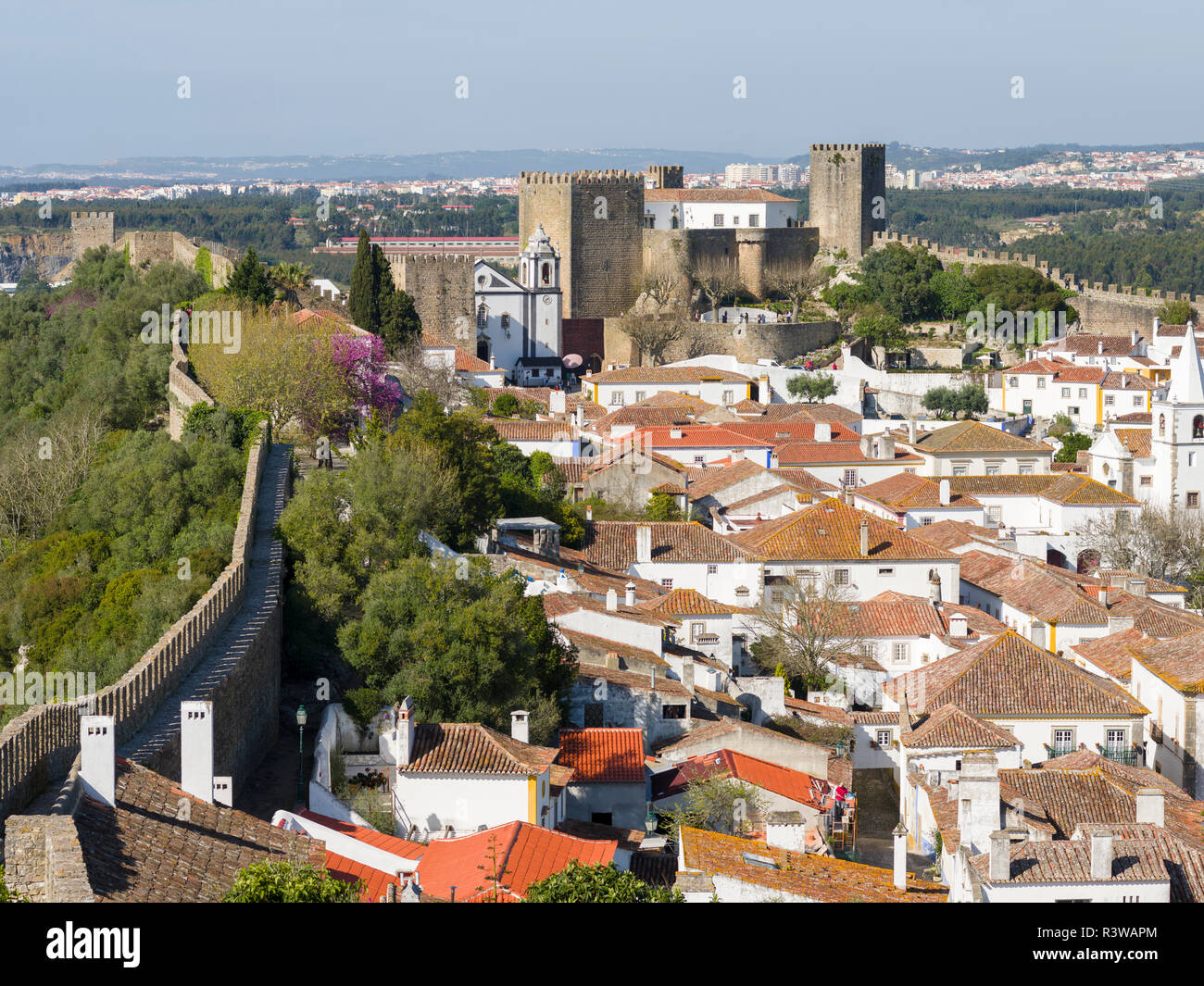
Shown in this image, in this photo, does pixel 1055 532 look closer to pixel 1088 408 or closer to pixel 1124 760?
pixel 1088 408

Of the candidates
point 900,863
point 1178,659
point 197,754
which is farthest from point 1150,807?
point 197,754

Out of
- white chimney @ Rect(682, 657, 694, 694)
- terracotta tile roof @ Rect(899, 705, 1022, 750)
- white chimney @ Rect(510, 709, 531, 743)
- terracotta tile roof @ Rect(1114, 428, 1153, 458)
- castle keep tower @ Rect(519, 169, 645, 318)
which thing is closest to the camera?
white chimney @ Rect(510, 709, 531, 743)

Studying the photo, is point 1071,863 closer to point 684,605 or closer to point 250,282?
point 684,605

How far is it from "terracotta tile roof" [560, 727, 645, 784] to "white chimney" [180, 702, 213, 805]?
516 centimetres

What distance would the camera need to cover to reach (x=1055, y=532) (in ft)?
115

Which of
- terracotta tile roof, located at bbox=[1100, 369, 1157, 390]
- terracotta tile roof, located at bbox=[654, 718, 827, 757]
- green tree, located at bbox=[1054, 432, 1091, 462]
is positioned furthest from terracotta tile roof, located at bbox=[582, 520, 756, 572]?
terracotta tile roof, located at bbox=[1100, 369, 1157, 390]

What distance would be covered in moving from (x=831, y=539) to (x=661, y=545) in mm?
2849

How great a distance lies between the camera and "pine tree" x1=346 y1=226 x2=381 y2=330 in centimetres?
3809

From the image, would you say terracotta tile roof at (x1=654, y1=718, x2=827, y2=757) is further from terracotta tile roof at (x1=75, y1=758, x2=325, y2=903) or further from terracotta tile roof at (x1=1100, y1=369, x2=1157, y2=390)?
terracotta tile roof at (x1=1100, y1=369, x2=1157, y2=390)

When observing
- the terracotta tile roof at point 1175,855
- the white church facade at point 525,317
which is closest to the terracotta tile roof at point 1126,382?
the white church facade at point 525,317

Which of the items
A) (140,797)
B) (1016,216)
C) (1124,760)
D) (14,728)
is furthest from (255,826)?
(1016,216)

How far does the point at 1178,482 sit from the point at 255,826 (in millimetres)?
30492
